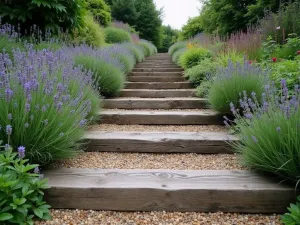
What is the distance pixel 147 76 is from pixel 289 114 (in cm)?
438

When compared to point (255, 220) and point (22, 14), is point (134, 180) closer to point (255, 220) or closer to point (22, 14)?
point (255, 220)

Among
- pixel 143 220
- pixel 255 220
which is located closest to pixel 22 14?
pixel 143 220

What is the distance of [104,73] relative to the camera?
3.90 metres

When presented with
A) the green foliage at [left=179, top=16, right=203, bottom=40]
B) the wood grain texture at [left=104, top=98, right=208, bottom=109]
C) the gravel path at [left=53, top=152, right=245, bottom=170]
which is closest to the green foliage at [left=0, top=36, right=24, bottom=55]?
the wood grain texture at [left=104, top=98, right=208, bottom=109]

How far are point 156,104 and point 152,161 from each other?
163cm

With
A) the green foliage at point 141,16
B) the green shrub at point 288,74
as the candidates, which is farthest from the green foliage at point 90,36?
the green foliage at point 141,16

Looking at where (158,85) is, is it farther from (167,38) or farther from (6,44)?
(167,38)

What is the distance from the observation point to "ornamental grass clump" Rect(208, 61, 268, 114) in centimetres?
300

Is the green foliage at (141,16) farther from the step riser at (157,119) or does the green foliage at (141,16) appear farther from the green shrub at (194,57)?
the step riser at (157,119)

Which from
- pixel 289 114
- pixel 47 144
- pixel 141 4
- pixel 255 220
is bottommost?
pixel 255 220

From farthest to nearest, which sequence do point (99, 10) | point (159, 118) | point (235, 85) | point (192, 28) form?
1. point (192, 28)
2. point (99, 10)
3. point (159, 118)
4. point (235, 85)

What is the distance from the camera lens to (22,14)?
4.32 meters

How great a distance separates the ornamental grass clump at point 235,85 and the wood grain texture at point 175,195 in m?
1.34

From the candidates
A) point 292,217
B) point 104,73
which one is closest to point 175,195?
point 292,217
